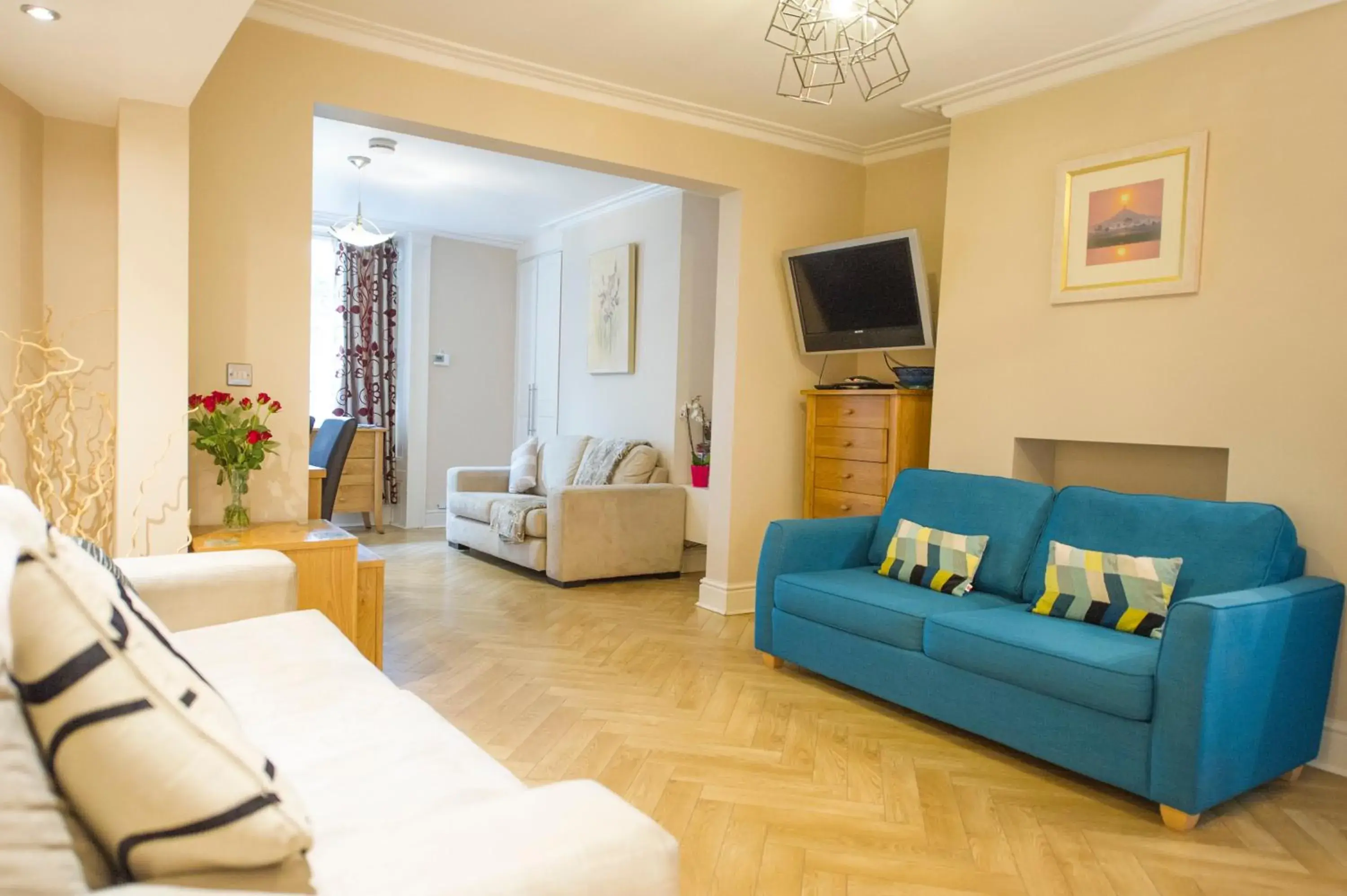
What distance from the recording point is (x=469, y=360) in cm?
747

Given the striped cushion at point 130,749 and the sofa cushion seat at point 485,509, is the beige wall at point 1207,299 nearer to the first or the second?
the sofa cushion seat at point 485,509

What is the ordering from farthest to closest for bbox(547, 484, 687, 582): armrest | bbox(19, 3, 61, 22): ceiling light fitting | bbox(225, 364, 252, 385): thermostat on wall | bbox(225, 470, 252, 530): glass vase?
bbox(547, 484, 687, 582): armrest
bbox(225, 364, 252, 385): thermostat on wall
bbox(225, 470, 252, 530): glass vase
bbox(19, 3, 61, 22): ceiling light fitting

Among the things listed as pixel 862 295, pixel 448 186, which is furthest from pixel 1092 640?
pixel 448 186

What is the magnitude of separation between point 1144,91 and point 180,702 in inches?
146

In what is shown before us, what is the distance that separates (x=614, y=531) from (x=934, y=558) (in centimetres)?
228

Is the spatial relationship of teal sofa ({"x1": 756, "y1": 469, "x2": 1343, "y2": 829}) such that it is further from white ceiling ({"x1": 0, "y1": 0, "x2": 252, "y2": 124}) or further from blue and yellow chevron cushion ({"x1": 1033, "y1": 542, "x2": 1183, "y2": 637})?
white ceiling ({"x1": 0, "y1": 0, "x2": 252, "y2": 124})

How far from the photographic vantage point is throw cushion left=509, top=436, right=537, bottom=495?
629 cm

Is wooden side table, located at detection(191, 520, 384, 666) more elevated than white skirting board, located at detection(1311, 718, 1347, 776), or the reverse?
wooden side table, located at detection(191, 520, 384, 666)

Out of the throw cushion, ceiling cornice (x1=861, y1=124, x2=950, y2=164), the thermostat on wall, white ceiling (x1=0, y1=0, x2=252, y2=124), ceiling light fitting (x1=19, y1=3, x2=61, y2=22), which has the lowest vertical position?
the throw cushion

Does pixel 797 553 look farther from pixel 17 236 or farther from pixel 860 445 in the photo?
pixel 17 236

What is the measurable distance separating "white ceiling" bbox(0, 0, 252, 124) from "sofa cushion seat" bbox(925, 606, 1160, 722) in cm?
269

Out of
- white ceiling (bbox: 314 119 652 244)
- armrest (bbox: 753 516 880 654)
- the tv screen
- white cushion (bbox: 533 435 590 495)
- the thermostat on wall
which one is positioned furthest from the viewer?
white cushion (bbox: 533 435 590 495)

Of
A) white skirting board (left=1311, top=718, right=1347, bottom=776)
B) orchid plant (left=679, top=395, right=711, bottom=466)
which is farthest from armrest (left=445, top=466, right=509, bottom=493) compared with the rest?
white skirting board (left=1311, top=718, right=1347, bottom=776)

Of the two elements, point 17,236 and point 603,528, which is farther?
point 603,528
